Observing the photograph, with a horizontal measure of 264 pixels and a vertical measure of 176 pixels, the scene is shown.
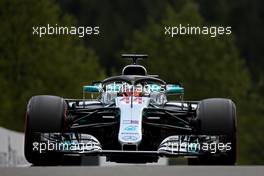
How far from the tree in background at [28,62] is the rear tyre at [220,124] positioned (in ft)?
98.6

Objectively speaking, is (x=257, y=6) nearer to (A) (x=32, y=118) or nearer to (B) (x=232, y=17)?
(B) (x=232, y=17)

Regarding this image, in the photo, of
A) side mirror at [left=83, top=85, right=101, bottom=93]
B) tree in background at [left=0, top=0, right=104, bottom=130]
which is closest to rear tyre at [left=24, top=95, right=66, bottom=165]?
side mirror at [left=83, top=85, right=101, bottom=93]

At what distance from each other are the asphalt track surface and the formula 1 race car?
11.1 ft

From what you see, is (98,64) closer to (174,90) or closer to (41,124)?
(174,90)

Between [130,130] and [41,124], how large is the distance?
4.25 ft

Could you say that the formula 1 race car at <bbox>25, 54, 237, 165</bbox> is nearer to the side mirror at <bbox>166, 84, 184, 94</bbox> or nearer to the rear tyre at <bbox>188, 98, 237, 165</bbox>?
the rear tyre at <bbox>188, 98, 237, 165</bbox>

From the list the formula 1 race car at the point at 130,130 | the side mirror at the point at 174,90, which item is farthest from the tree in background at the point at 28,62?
the formula 1 race car at the point at 130,130

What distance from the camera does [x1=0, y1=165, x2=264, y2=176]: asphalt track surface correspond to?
1469cm

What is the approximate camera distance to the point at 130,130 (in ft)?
63.7

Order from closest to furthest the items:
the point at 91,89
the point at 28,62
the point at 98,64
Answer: the point at 91,89
the point at 28,62
the point at 98,64

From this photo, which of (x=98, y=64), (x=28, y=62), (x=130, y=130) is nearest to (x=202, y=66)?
(x=98, y=64)

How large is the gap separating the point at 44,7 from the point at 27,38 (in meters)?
1.60

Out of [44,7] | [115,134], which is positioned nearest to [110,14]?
[44,7]

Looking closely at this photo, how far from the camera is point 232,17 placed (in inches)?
4424
